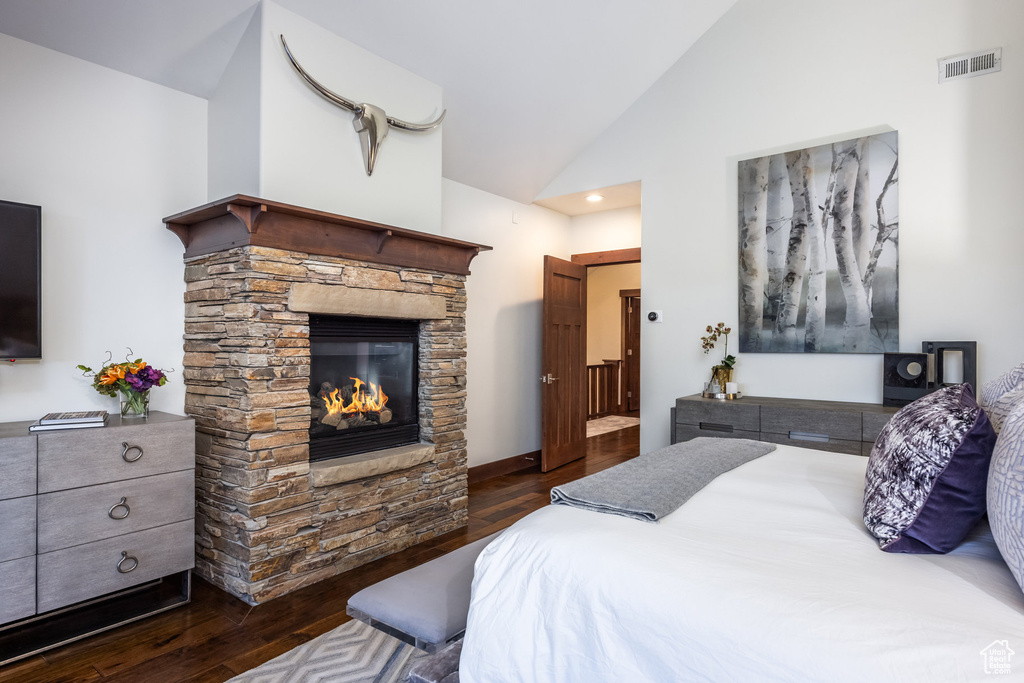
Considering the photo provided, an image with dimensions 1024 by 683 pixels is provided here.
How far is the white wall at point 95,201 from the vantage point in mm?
2568

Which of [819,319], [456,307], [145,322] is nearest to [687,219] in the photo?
[819,319]

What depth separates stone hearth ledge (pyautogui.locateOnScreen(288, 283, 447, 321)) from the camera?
2766mm

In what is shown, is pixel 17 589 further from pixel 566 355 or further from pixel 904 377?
pixel 904 377

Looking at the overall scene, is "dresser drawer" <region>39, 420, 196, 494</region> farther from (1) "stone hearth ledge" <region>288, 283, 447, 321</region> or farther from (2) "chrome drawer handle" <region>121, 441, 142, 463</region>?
(1) "stone hearth ledge" <region>288, 283, 447, 321</region>

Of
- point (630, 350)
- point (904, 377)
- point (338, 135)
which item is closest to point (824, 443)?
point (904, 377)

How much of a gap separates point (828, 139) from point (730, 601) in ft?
12.7

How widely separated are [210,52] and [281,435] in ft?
6.49

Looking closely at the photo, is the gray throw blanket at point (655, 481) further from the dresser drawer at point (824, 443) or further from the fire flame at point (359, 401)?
the fire flame at point (359, 401)

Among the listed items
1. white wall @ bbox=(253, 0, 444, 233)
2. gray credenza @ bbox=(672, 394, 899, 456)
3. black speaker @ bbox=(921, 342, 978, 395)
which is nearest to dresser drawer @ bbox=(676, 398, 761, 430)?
gray credenza @ bbox=(672, 394, 899, 456)

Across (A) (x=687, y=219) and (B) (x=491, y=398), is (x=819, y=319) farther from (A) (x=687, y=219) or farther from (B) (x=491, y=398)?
(B) (x=491, y=398)

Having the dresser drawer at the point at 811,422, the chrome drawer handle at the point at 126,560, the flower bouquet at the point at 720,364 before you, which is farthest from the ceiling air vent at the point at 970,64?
the chrome drawer handle at the point at 126,560

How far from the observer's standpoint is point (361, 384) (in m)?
3.29

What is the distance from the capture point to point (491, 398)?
4.94m

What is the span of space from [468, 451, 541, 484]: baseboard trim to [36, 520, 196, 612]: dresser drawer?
2431 mm
